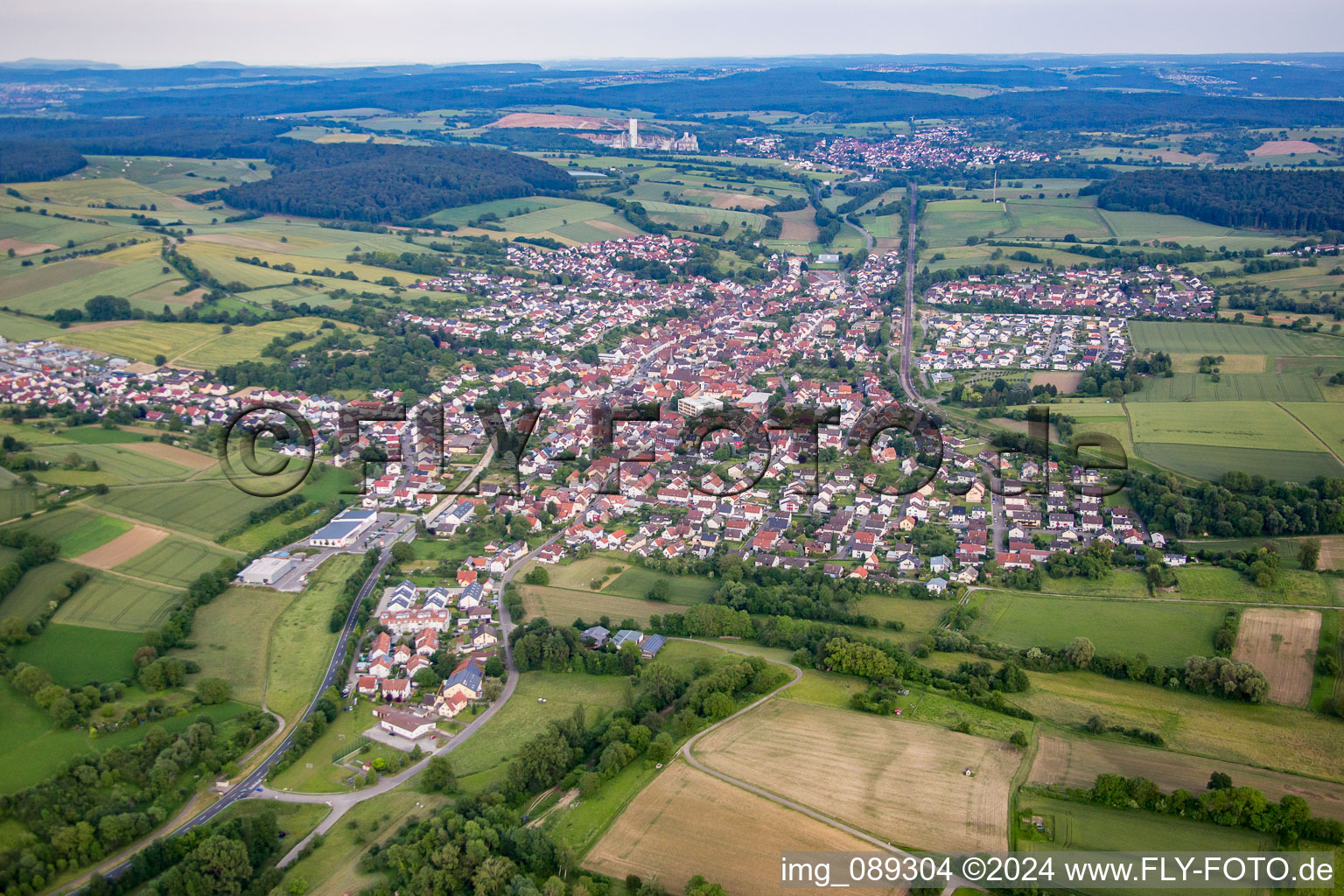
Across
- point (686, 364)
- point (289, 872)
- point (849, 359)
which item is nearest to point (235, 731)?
point (289, 872)

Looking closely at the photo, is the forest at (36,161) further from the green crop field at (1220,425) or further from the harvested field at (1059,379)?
the green crop field at (1220,425)

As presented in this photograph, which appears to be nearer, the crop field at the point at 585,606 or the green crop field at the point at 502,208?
the crop field at the point at 585,606

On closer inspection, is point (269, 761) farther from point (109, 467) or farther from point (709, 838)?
point (109, 467)

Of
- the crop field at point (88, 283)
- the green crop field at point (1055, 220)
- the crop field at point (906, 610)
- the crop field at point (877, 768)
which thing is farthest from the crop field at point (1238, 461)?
the crop field at point (88, 283)

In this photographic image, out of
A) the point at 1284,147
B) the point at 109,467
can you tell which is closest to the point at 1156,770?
the point at 109,467

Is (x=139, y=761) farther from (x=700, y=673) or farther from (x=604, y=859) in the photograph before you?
(x=700, y=673)

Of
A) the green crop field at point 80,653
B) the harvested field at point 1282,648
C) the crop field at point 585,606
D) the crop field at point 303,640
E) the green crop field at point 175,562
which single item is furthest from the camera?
the green crop field at point 175,562

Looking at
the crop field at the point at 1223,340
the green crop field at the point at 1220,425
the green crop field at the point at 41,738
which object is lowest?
the green crop field at the point at 41,738
